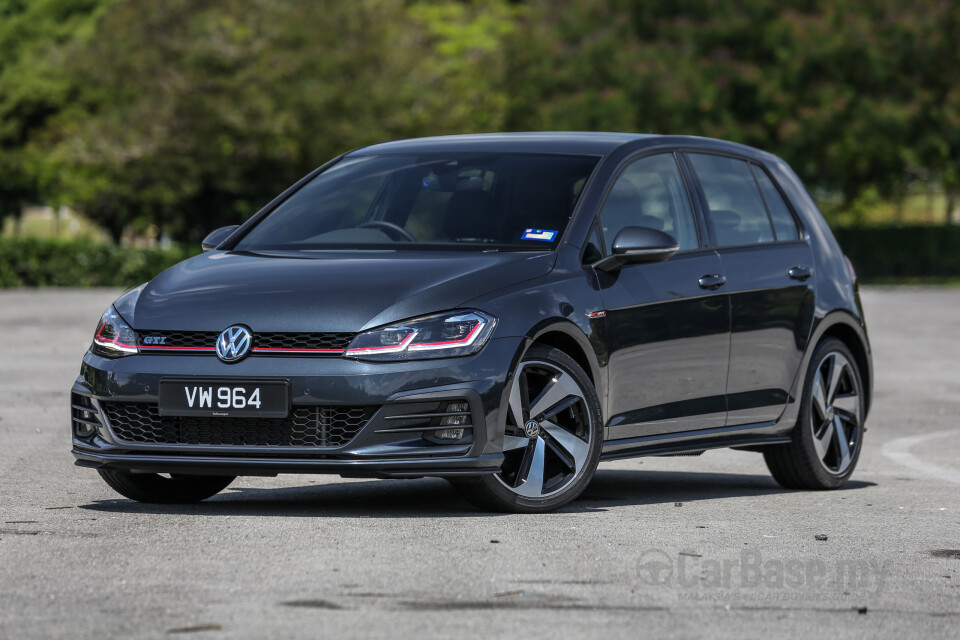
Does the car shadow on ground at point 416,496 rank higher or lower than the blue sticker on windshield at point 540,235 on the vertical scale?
lower

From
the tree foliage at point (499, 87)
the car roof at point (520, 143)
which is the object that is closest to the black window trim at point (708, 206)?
the car roof at point (520, 143)

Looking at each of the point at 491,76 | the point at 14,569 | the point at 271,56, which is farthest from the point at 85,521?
the point at 491,76

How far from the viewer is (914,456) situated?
442 inches

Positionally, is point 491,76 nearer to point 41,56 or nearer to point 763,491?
point 41,56

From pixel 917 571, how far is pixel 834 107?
4210 centimetres

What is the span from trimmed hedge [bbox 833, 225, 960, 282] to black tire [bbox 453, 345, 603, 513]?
41712 millimetres

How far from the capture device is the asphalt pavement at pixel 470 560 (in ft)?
16.5

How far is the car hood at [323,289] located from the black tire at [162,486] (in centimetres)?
79

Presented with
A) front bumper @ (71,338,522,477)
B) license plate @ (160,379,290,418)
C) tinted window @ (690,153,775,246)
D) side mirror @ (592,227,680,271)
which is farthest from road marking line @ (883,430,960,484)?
A: license plate @ (160,379,290,418)

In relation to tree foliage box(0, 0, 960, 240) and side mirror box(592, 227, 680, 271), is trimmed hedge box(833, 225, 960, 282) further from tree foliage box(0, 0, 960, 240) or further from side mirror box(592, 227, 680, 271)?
side mirror box(592, 227, 680, 271)

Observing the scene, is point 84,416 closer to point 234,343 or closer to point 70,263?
point 234,343

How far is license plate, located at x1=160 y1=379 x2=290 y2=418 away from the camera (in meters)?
6.77

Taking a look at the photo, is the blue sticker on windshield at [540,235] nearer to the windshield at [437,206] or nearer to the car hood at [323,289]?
the windshield at [437,206]

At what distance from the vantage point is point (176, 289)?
7.23 metres
